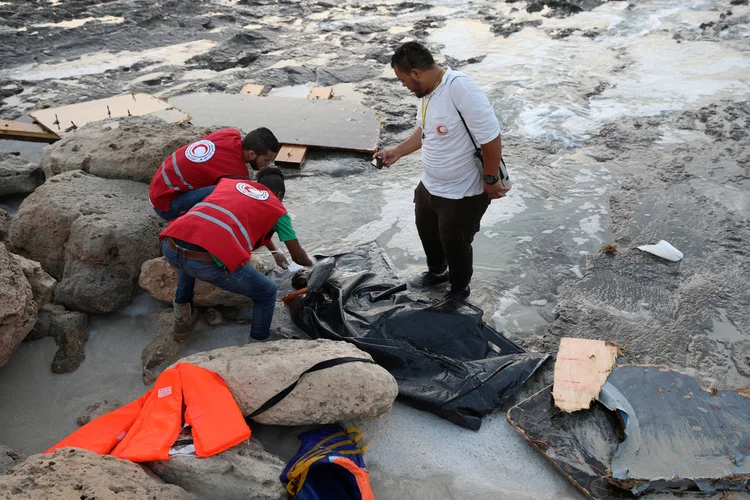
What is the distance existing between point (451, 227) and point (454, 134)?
1.98 ft

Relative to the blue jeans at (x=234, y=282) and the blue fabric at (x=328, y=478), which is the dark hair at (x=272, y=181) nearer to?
the blue jeans at (x=234, y=282)

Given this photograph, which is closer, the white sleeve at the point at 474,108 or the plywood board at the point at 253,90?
the white sleeve at the point at 474,108

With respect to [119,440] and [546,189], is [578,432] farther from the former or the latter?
[546,189]

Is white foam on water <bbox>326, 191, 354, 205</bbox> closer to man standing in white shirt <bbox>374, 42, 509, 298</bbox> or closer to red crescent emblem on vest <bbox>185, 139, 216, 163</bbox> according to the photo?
man standing in white shirt <bbox>374, 42, 509, 298</bbox>

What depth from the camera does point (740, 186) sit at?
516 centimetres

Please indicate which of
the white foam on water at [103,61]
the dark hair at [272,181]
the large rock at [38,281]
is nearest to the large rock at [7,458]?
the large rock at [38,281]

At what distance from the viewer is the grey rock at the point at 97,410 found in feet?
9.66

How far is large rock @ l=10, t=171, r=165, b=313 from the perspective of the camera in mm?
3594

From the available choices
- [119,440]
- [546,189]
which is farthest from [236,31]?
[119,440]

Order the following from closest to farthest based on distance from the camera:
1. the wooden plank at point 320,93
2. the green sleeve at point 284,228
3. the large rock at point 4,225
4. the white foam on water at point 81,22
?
the green sleeve at point 284,228, the large rock at point 4,225, the wooden plank at point 320,93, the white foam on water at point 81,22

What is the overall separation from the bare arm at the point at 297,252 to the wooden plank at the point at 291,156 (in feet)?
7.73

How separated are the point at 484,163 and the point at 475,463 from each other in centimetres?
162

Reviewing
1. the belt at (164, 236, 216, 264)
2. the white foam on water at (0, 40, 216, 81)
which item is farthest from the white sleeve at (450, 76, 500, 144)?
the white foam on water at (0, 40, 216, 81)

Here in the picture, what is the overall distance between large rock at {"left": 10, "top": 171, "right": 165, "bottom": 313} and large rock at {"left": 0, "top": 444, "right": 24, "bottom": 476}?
3.73 ft
